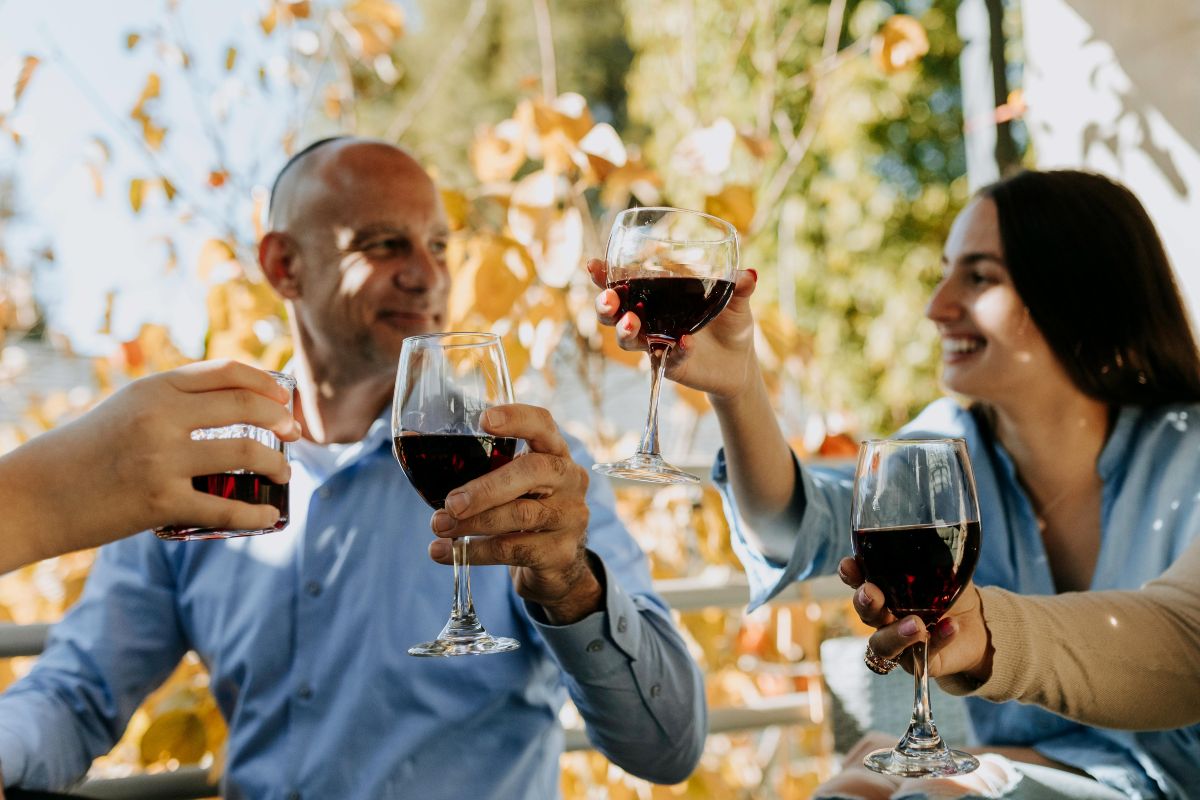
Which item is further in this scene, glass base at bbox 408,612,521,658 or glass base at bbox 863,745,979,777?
glass base at bbox 408,612,521,658

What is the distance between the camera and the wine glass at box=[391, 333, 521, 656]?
118 cm

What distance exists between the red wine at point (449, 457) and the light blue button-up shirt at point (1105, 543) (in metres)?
0.71

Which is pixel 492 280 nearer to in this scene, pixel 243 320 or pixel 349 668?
pixel 243 320

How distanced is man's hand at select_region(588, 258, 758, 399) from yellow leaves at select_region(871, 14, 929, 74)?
1.30 meters

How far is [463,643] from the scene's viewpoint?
1.18m

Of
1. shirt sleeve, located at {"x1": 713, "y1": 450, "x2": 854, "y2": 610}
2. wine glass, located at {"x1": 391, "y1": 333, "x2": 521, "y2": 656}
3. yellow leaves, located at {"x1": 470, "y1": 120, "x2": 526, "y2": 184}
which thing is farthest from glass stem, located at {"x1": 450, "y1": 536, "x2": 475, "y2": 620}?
yellow leaves, located at {"x1": 470, "y1": 120, "x2": 526, "y2": 184}

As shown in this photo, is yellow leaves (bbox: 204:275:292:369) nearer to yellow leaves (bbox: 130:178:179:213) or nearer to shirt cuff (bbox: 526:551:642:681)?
yellow leaves (bbox: 130:178:179:213)

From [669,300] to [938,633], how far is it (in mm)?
464

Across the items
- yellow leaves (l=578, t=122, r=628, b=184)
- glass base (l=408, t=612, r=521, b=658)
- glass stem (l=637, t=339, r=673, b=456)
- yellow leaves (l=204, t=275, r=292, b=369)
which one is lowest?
glass base (l=408, t=612, r=521, b=658)

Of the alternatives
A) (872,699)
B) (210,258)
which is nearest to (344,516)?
(872,699)

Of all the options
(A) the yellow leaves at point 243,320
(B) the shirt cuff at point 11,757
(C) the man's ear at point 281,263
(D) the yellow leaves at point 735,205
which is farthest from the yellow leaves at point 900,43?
(B) the shirt cuff at point 11,757

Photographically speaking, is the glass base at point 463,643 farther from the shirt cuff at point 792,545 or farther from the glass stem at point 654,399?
the shirt cuff at point 792,545

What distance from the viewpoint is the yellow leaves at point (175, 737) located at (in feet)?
7.07

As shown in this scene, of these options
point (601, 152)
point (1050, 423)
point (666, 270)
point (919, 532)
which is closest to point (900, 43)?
point (601, 152)
